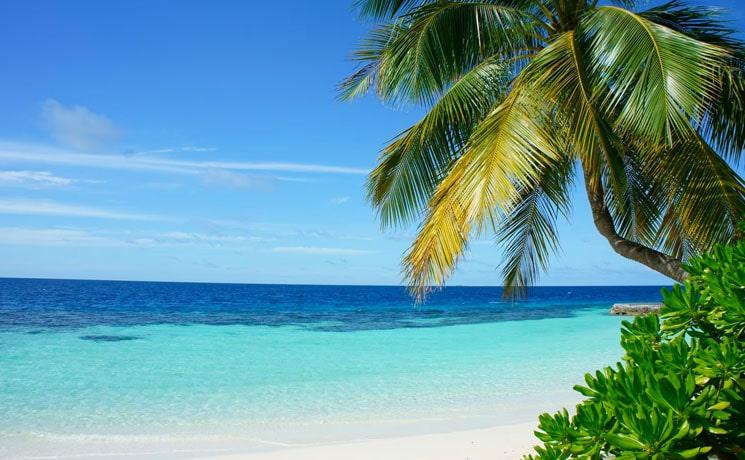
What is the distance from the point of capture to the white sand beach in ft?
18.9

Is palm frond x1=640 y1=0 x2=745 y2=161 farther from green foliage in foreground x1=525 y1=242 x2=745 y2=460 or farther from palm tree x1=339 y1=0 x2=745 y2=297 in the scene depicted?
green foliage in foreground x1=525 y1=242 x2=745 y2=460

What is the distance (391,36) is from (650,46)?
3.38 m

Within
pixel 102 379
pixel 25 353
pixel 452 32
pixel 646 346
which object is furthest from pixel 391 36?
pixel 25 353

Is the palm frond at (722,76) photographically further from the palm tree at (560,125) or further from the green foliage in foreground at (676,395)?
the green foliage in foreground at (676,395)

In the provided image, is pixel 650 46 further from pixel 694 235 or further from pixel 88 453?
pixel 88 453

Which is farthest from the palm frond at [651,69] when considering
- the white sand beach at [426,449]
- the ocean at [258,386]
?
Result: the white sand beach at [426,449]

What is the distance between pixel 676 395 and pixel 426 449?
5.14 m

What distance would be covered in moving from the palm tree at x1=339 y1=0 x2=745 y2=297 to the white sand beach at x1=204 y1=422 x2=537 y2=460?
182 centimetres

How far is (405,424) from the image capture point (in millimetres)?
7574

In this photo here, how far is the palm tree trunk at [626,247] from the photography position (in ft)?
17.6

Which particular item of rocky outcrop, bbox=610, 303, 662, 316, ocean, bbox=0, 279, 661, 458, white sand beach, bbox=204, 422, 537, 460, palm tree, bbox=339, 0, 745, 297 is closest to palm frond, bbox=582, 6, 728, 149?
palm tree, bbox=339, 0, 745, 297

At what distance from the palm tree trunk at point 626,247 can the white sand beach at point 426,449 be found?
2.10m

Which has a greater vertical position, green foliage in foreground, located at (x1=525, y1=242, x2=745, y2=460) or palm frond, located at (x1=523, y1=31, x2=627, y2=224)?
palm frond, located at (x1=523, y1=31, x2=627, y2=224)

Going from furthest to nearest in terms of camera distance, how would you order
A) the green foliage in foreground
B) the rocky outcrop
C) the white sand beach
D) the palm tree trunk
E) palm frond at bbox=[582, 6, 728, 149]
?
the rocky outcrop, the white sand beach, the palm tree trunk, palm frond at bbox=[582, 6, 728, 149], the green foliage in foreground
